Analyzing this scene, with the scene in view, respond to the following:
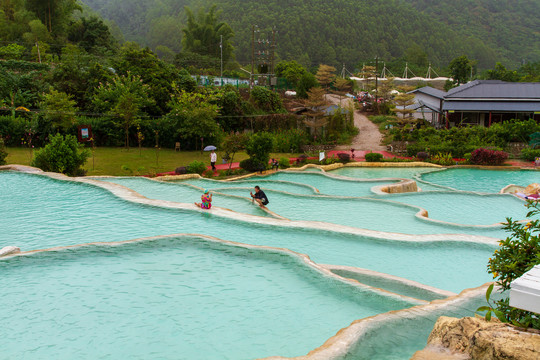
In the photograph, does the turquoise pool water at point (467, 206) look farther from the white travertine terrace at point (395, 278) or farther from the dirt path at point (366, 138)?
the dirt path at point (366, 138)

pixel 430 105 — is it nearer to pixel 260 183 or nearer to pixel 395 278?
pixel 260 183

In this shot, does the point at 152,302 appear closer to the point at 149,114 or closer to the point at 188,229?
the point at 188,229

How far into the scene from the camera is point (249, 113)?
34344 millimetres

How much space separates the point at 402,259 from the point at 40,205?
914cm

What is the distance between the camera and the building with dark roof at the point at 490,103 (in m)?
32.4

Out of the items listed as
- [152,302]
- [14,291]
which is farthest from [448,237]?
[14,291]

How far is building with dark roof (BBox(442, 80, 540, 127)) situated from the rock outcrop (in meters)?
29.0

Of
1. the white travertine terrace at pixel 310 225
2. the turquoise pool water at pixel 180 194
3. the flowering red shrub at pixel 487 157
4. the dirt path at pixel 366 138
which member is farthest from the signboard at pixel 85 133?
the flowering red shrub at pixel 487 157

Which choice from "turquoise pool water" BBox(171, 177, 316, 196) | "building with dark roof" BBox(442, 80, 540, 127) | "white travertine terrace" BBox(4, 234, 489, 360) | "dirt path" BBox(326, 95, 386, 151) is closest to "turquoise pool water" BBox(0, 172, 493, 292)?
"white travertine terrace" BBox(4, 234, 489, 360)

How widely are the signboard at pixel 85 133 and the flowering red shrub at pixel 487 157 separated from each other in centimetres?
1914

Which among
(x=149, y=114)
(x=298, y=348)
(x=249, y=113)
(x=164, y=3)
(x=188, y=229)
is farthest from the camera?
(x=164, y=3)

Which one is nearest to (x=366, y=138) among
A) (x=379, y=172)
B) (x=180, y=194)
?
(x=379, y=172)

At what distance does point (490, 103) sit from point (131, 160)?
78.5 feet

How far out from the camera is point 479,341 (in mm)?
4766
